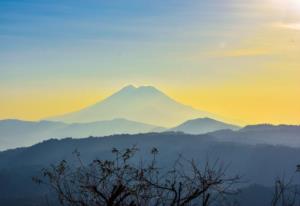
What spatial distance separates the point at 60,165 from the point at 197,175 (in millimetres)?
2905

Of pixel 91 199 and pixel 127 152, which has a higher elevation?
pixel 127 152

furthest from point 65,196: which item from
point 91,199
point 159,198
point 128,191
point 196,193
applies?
point 196,193

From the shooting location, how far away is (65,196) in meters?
9.32

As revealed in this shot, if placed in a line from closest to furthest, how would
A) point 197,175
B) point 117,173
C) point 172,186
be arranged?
point 172,186 < point 117,173 < point 197,175

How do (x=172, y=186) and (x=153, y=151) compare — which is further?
(x=153, y=151)

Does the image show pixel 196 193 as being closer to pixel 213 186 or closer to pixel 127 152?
pixel 213 186

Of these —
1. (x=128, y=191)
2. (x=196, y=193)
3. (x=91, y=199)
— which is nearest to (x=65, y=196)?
(x=91, y=199)

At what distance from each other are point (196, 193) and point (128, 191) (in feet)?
4.28

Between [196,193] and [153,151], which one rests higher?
[153,151]

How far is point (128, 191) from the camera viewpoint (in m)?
9.13

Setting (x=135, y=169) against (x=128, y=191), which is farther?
(x=135, y=169)

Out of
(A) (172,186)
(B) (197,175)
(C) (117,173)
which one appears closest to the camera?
(A) (172,186)

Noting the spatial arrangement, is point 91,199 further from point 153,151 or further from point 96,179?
point 153,151

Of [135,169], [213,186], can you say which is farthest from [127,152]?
[213,186]
